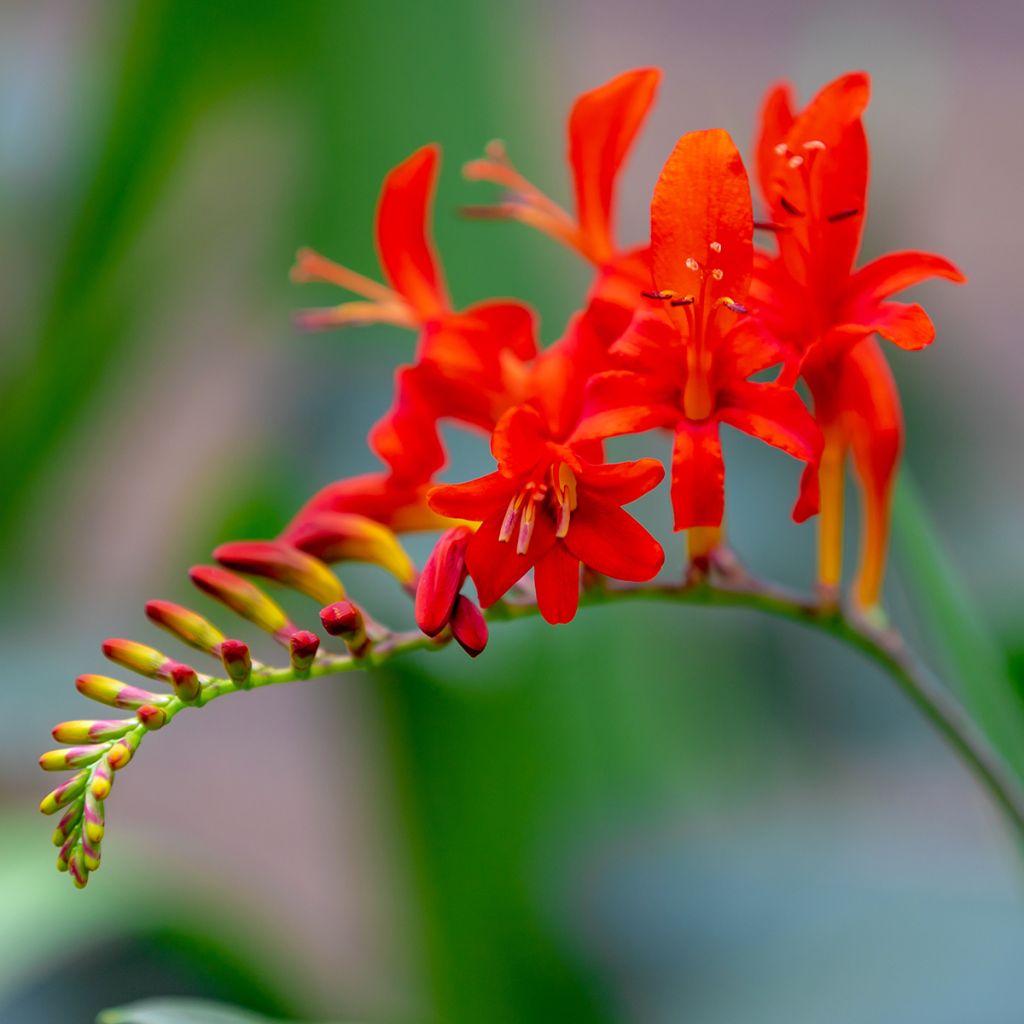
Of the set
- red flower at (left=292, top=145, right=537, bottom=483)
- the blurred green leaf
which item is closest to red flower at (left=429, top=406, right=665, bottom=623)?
red flower at (left=292, top=145, right=537, bottom=483)

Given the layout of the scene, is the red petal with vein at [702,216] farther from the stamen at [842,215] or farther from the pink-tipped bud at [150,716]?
the pink-tipped bud at [150,716]

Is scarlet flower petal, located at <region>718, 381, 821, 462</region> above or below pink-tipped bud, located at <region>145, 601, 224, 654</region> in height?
above

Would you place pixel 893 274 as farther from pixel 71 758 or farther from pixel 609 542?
pixel 71 758

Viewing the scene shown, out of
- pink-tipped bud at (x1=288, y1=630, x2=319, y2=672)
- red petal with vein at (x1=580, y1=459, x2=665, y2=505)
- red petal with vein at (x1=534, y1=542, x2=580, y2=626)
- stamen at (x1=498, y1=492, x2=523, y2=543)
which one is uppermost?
red petal with vein at (x1=580, y1=459, x2=665, y2=505)

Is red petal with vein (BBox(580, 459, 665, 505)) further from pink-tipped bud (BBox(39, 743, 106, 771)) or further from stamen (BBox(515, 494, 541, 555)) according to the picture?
pink-tipped bud (BBox(39, 743, 106, 771))

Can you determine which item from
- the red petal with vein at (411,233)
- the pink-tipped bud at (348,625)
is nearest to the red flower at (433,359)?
the red petal with vein at (411,233)

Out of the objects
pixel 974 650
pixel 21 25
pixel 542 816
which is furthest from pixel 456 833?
pixel 21 25

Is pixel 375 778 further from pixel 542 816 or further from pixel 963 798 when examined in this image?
pixel 963 798
